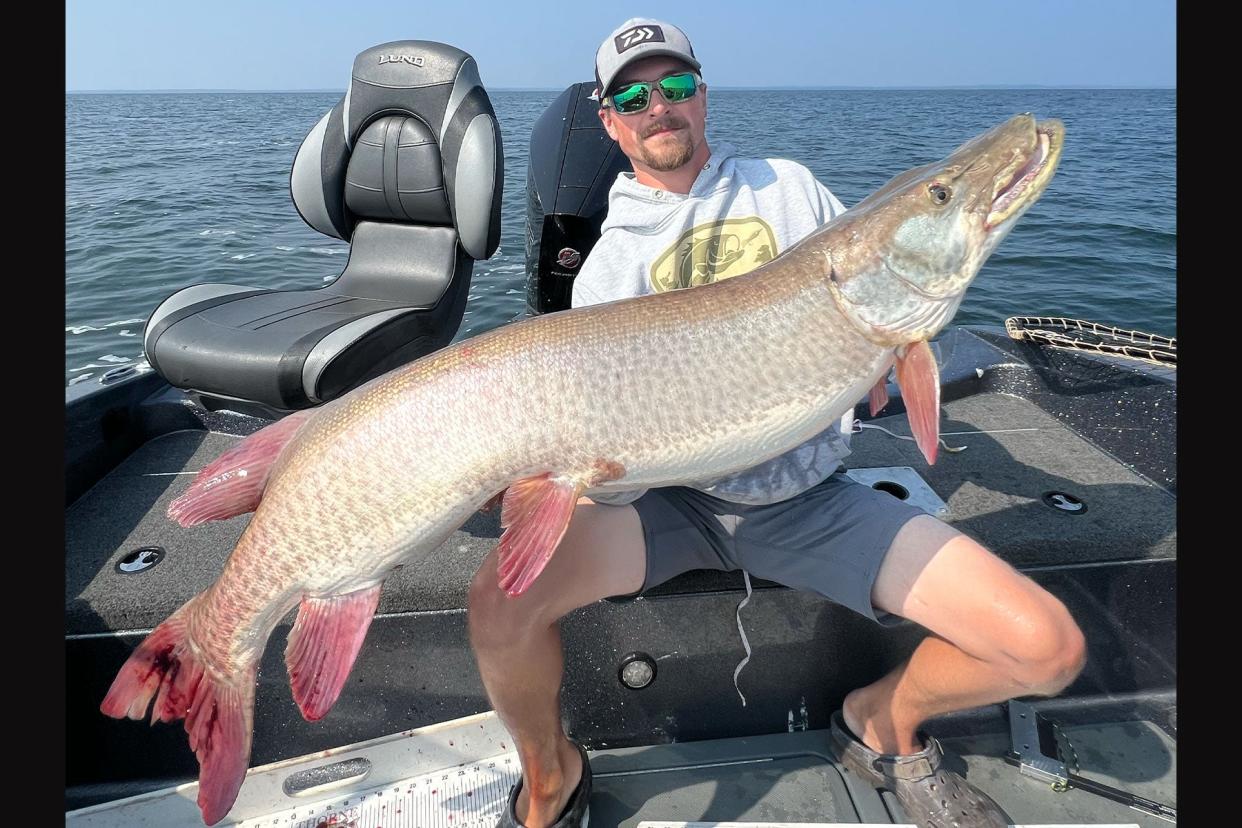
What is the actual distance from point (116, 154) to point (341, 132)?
74.0 feet

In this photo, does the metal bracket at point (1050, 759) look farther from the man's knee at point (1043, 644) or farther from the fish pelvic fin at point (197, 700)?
the fish pelvic fin at point (197, 700)

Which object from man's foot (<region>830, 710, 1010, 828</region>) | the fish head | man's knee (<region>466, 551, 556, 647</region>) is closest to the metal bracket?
man's foot (<region>830, 710, 1010, 828</region>)

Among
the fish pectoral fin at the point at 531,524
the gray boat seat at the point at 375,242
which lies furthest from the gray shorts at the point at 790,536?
the gray boat seat at the point at 375,242

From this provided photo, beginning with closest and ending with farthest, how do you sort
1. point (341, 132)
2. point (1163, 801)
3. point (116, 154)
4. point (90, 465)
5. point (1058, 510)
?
point (1163, 801), point (1058, 510), point (90, 465), point (341, 132), point (116, 154)

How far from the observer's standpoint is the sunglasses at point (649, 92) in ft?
8.17

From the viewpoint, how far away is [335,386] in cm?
312

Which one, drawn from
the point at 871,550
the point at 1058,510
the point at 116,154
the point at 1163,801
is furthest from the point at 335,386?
the point at 116,154

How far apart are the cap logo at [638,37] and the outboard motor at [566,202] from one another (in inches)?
46.3

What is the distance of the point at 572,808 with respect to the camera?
2152 mm

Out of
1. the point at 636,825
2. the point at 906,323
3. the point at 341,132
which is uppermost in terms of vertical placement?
the point at 341,132

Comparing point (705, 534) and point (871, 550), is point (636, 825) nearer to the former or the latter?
point (705, 534)

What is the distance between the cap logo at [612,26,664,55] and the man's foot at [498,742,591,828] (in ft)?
7.03

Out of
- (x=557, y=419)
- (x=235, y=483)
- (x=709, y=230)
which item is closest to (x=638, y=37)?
(x=709, y=230)

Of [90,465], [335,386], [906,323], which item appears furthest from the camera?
[90,465]
